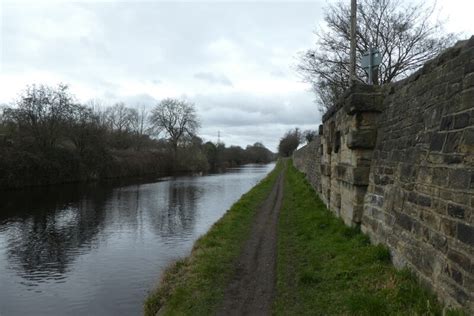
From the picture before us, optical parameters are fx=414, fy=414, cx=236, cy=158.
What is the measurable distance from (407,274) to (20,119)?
118 ft

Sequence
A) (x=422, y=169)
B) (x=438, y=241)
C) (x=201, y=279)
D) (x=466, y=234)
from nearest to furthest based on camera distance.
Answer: (x=466, y=234)
(x=438, y=241)
(x=422, y=169)
(x=201, y=279)

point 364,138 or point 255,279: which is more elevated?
point 364,138

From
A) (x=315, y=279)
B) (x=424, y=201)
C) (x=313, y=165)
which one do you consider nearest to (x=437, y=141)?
(x=424, y=201)

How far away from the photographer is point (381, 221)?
21.3 feet

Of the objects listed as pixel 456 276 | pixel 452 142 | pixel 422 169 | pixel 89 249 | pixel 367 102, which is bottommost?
pixel 89 249

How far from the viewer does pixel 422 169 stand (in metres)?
4.95

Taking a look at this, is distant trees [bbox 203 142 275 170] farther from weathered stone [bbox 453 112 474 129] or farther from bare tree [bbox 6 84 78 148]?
weathered stone [bbox 453 112 474 129]

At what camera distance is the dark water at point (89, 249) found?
7.79m

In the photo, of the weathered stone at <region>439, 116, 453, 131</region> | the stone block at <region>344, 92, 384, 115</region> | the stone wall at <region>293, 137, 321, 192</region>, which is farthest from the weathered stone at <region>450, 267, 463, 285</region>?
the stone wall at <region>293, 137, 321, 192</region>

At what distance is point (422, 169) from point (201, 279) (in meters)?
3.71

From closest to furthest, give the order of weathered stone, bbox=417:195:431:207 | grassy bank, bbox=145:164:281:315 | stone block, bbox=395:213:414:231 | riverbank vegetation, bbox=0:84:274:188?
1. weathered stone, bbox=417:195:431:207
2. stone block, bbox=395:213:414:231
3. grassy bank, bbox=145:164:281:315
4. riverbank vegetation, bbox=0:84:274:188

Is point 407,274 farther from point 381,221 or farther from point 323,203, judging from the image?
point 323,203

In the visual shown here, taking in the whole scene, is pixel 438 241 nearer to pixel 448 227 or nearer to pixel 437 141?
pixel 448 227

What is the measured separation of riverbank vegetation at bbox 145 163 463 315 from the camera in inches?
178
